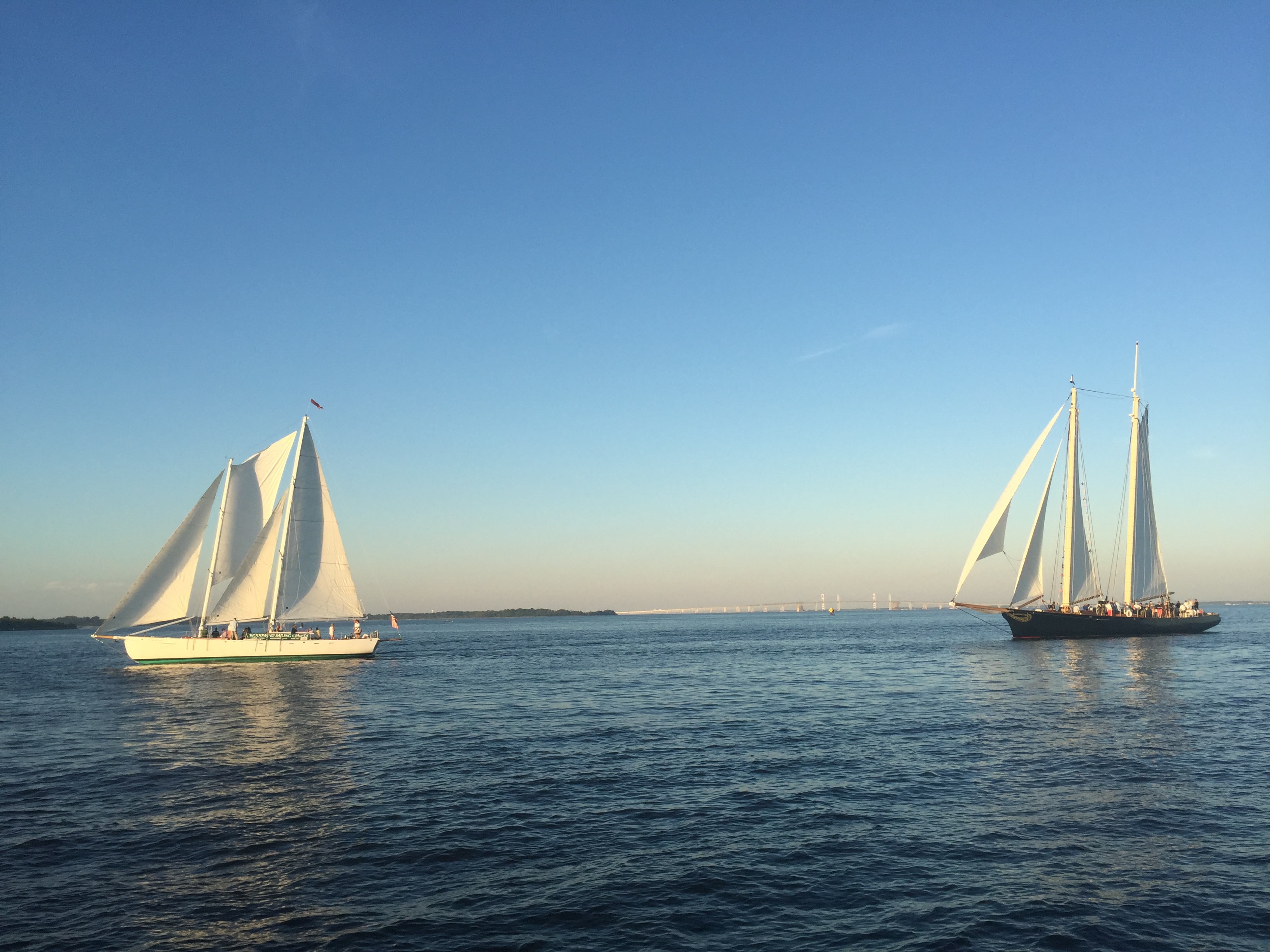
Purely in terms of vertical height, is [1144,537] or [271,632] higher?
[1144,537]

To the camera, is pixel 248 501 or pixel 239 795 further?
pixel 248 501

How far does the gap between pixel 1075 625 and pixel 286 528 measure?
78.6 metres

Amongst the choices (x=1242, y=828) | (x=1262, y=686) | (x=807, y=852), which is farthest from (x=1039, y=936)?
(x=1262, y=686)

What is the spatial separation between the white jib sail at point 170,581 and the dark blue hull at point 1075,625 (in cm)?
7687

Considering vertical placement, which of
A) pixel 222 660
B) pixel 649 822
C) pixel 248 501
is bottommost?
pixel 222 660

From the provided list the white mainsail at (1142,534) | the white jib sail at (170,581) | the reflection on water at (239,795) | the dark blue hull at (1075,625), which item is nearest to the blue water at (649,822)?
the reflection on water at (239,795)

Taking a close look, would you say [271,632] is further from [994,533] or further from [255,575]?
[994,533]

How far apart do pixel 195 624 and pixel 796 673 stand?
181 ft

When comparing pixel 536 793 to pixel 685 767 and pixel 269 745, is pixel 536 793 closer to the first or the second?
pixel 685 767

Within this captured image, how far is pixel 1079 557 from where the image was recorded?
275 ft

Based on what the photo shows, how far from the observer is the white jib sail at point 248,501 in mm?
65062

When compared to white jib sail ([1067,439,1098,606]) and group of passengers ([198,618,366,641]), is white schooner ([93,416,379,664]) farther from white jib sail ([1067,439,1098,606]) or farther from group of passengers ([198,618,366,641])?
white jib sail ([1067,439,1098,606])

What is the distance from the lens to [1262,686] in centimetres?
4350

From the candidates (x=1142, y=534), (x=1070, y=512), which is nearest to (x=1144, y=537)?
(x=1142, y=534)
